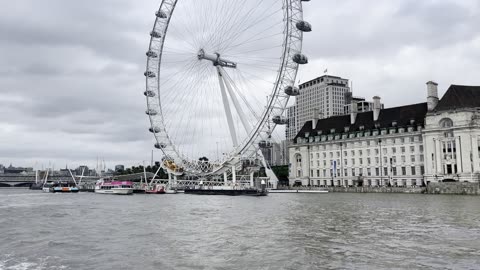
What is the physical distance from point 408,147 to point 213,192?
4131cm

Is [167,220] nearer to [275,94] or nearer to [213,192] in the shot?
[275,94]

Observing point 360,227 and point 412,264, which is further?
point 360,227

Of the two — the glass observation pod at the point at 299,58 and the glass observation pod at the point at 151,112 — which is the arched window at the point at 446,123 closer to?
the glass observation pod at the point at 299,58

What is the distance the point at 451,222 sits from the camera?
30.1 meters

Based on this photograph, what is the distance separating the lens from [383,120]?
103 meters

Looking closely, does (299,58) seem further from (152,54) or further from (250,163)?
(250,163)

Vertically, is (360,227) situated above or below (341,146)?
below

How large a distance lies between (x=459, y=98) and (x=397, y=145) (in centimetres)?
1614

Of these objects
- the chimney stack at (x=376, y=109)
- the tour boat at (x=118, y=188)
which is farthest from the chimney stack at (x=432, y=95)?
the tour boat at (x=118, y=188)

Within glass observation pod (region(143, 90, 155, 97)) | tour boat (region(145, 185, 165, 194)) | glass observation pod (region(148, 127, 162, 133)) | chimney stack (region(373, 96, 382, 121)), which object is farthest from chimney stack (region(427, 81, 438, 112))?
tour boat (region(145, 185, 165, 194))

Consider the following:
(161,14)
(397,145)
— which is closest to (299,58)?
(161,14)

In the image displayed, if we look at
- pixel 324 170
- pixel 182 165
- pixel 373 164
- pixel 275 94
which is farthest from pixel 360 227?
pixel 324 170

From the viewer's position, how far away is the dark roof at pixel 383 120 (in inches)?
3826

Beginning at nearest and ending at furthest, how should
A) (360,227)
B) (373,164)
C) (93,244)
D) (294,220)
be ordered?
(93,244)
(360,227)
(294,220)
(373,164)
